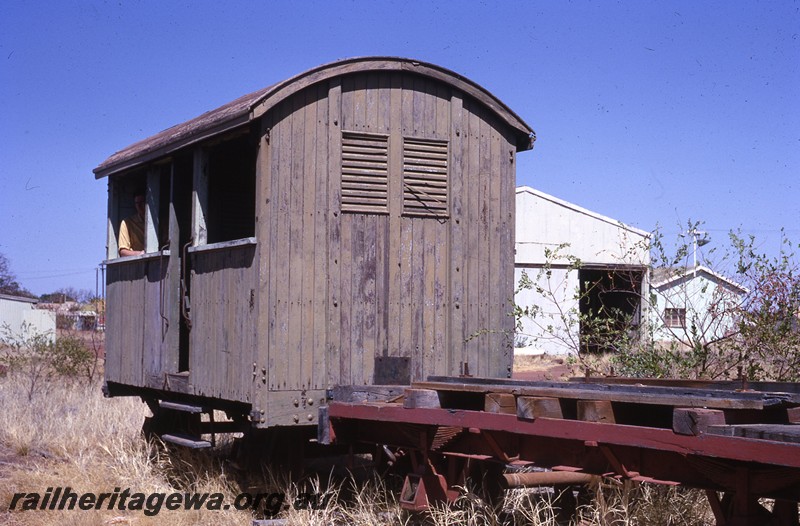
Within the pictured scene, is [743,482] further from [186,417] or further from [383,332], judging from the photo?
[186,417]

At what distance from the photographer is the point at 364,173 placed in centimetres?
819

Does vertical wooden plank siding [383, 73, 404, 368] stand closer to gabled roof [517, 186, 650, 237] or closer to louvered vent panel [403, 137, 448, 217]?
louvered vent panel [403, 137, 448, 217]

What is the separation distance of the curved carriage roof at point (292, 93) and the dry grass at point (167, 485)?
3.20 metres

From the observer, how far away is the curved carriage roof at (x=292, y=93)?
7.62 m

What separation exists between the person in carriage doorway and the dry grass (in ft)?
7.59

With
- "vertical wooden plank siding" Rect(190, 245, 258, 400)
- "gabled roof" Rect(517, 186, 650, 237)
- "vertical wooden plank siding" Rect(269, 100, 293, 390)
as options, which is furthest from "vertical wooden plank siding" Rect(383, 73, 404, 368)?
"gabled roof" Rect(517, 186, 650, 237)

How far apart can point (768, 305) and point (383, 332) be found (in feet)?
12.4

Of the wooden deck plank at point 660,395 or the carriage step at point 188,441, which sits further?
the carriage step at point 188,441

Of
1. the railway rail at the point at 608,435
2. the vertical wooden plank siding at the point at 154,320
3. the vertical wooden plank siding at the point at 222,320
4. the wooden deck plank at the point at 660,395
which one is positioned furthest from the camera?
the vertical wooden plank siding at the point at 154,320

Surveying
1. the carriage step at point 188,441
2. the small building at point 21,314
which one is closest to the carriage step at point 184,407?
the carriage step at point 188,441

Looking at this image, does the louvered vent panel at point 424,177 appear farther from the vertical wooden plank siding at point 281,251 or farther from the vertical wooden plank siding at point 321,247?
the vertical wooden plank siding at point 281,251

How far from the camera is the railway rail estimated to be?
4301mm

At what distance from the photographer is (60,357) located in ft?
62.2

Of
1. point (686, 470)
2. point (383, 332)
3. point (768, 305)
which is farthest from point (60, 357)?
point (686, 470)
